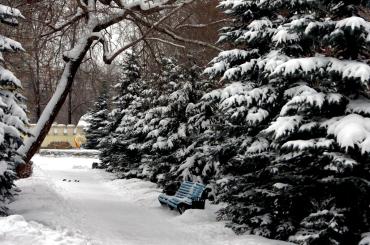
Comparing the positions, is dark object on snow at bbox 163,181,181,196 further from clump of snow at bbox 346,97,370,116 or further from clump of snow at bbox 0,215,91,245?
clump of snow at bbox 346,97,370,116

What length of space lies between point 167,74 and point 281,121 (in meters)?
11.6

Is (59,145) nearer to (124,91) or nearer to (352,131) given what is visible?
(124,91)

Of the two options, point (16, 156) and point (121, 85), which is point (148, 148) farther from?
point (16, 156)

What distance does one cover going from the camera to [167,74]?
19.4 meters

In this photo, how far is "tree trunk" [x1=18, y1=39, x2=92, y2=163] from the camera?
50.3 feet

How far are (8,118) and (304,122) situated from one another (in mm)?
6350

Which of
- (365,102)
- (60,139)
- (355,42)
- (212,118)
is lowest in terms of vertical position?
(60,139)

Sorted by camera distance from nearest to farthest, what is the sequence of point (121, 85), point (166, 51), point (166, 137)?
1. point (166, 137)
2. point (166, 51)
3. point (121, 85)

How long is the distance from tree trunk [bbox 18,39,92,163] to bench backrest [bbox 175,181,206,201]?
4826 millimetres

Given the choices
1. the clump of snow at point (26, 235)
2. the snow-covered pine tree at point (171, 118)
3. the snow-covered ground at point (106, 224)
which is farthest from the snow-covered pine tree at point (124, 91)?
the clump of snow at point (26, 235)

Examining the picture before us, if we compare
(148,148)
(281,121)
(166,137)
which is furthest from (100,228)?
(148,148)

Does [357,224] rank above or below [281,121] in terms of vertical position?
below

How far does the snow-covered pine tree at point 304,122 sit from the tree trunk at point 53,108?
21.1ft

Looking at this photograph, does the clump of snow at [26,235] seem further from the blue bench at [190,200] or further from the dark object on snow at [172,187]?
the dark object on snow at [172,187]
